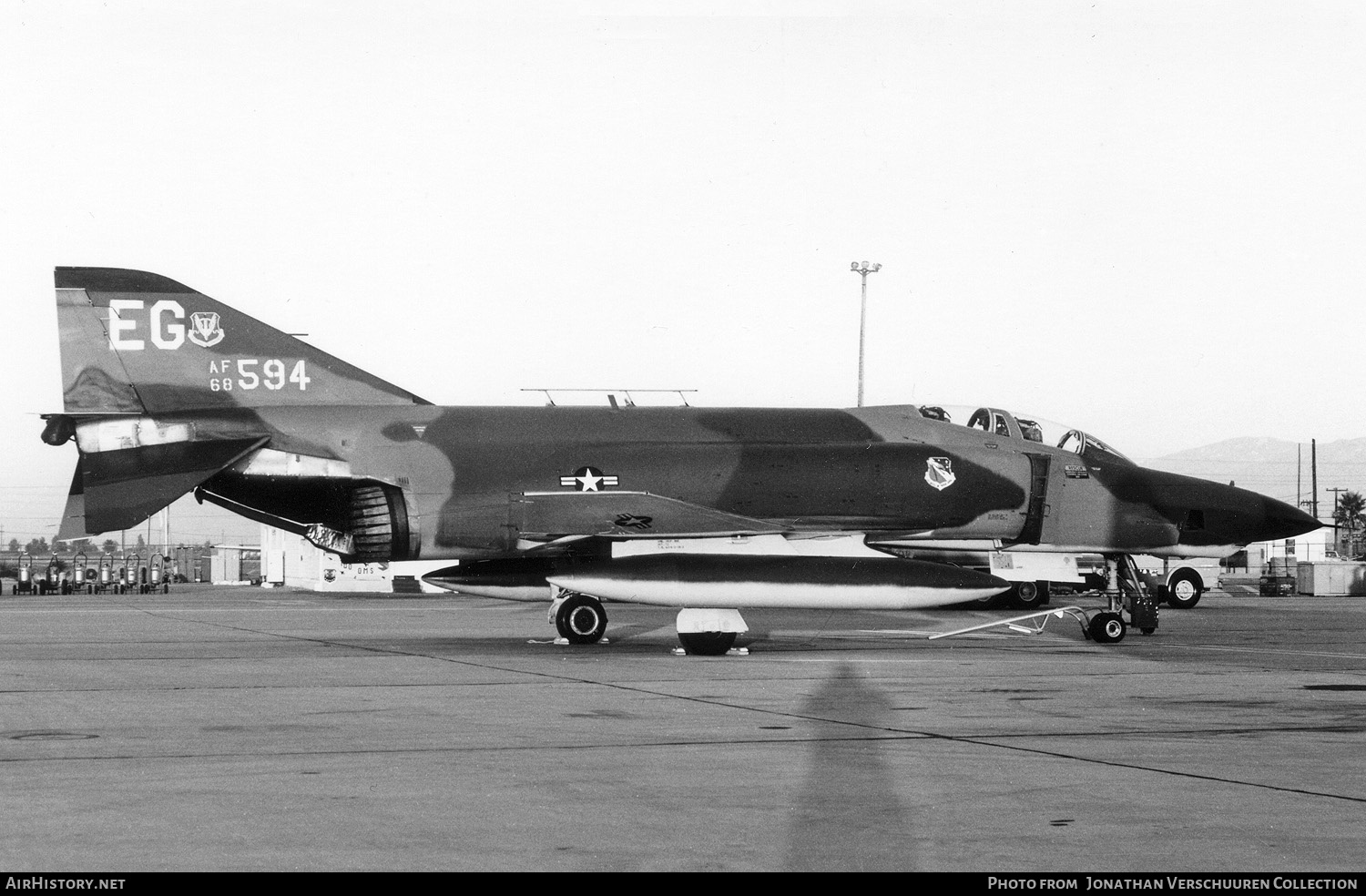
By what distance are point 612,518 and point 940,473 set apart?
4.43 m

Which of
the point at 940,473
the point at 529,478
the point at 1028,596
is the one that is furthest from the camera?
the point at 1028,596

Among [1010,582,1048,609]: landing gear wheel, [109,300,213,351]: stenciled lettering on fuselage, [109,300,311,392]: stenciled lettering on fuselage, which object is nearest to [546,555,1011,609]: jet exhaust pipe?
[109,300,311,392]: stenciled lettering on fuselage

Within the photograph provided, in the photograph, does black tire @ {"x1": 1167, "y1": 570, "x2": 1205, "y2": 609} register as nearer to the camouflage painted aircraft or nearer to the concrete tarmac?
the camouflage painted aircraft

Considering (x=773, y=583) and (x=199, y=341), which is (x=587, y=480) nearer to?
(x=773, y=583)

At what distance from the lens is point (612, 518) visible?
57.6 ft

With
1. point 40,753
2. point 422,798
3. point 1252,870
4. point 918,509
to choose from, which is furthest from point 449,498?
point 1252,870

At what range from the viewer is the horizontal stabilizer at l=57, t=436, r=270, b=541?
16.5 m

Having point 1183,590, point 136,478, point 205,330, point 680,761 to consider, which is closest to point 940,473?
point 205,330

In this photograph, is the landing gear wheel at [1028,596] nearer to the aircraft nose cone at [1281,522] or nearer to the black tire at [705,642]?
the aircraft nose cone at [1281,522]

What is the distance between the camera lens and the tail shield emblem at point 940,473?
18.6m

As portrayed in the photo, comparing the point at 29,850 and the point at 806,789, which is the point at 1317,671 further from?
the point at 29,850

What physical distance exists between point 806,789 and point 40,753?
447 cm

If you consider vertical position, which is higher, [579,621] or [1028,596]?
[579,621]

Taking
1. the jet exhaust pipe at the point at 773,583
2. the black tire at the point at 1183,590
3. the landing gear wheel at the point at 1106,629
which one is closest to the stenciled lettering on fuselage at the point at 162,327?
the jet exhaust pipe at the point at 773,583
